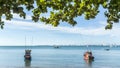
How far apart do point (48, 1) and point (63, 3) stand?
1.85ft

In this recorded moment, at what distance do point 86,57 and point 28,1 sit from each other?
86211 mm

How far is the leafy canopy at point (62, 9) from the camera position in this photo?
438 inches

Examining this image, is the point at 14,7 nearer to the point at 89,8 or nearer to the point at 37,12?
the point at 37,12

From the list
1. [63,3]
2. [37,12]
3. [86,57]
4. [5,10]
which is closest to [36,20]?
[37,12]

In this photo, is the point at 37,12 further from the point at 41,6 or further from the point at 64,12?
the point at 64,12

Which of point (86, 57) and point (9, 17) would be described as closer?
point (9, 17)

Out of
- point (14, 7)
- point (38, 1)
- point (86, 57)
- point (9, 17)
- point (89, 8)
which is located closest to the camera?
point (14, 7)

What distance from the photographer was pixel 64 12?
1420 cm

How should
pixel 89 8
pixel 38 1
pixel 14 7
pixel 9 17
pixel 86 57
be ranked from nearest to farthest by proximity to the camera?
pixel 14 7, pixel 9 17, pixel 38 1, pixel 89 8, pixel 86 57

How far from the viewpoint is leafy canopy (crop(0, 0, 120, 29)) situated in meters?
11.1

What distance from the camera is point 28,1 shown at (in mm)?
11289

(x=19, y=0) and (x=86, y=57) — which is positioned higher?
(x=19, y=0)

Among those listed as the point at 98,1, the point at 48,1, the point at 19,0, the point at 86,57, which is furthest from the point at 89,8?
the point at 86,57

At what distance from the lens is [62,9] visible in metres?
13.5
